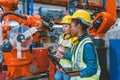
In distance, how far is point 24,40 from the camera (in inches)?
145

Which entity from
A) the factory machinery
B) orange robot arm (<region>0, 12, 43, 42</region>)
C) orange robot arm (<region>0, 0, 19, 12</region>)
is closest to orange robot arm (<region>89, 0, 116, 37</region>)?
the factory machinery

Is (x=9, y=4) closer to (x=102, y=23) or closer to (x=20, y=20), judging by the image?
(x=20, y=20)

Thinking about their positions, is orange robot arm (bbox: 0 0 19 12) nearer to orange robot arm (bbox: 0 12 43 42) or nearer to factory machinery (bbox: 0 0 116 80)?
factory machinery (bbox: 0 0 116 80)

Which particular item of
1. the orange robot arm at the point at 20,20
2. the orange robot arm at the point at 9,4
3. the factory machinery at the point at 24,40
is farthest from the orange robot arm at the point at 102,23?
the orange robot arm at the point at 9,4

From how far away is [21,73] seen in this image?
12.5 ft

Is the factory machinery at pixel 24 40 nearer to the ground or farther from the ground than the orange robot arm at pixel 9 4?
nearer to the ground

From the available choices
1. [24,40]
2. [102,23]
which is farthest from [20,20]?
[102,23]

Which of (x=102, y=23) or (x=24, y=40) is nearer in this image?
(x=24, y=40)

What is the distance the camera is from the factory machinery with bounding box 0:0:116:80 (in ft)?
12.1

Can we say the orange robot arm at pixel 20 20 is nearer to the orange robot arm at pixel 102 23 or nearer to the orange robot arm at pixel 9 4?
the orange robot arm at pixel 9 4

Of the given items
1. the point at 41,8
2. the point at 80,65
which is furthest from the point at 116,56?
the point at 41,8

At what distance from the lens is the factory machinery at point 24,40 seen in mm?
3699

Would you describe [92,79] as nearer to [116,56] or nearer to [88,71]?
[88,71]

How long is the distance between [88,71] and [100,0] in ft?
21.0
